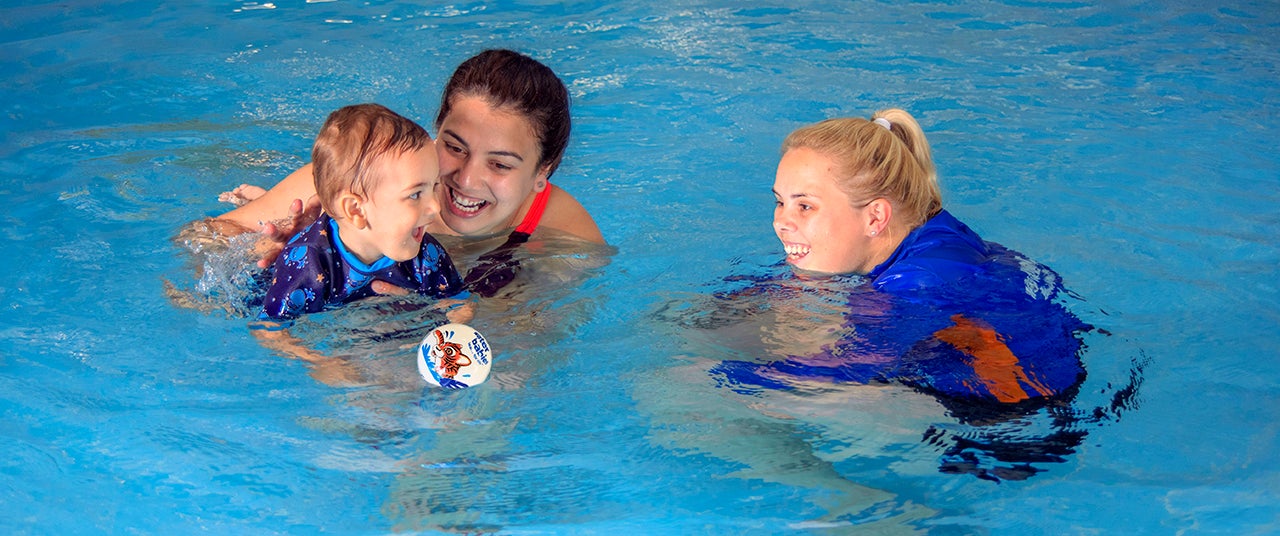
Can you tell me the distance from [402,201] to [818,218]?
1518 mm

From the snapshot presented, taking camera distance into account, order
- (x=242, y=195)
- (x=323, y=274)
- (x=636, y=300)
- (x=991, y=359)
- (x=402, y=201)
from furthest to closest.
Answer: (x=242, y=195), (x=636, y=300), (x=323, y=274), (x=402, y=201), (x=991, y=359)

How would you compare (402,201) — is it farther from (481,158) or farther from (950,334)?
(950,334)

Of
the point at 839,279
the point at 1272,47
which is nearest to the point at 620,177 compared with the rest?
the point at 839,279

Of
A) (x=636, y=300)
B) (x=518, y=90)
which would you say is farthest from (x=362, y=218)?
(x=636, y=300)

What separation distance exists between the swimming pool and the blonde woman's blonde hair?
78cm

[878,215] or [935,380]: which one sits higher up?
[878,215]

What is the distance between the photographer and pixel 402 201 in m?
3.88

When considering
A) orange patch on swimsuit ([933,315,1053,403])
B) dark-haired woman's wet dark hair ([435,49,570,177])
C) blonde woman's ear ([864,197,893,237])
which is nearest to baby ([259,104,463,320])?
dark-haired woman's wet dark hair ([435,49,570,177])

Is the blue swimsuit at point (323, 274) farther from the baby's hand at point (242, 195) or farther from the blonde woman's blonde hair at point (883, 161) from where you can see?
the blonde woman's blonde hair at point (883, 161)

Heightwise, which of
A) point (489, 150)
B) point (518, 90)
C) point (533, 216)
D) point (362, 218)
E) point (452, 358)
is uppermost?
point (518, 90)

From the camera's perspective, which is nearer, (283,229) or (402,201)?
(402,201)

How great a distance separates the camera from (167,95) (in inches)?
304

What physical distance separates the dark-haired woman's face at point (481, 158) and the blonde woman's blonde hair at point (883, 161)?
1.14 meters

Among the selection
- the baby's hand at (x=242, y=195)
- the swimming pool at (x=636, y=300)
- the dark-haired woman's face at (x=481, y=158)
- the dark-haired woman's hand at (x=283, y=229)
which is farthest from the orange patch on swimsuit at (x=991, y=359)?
the baby's hand at (x=242, y=195)
